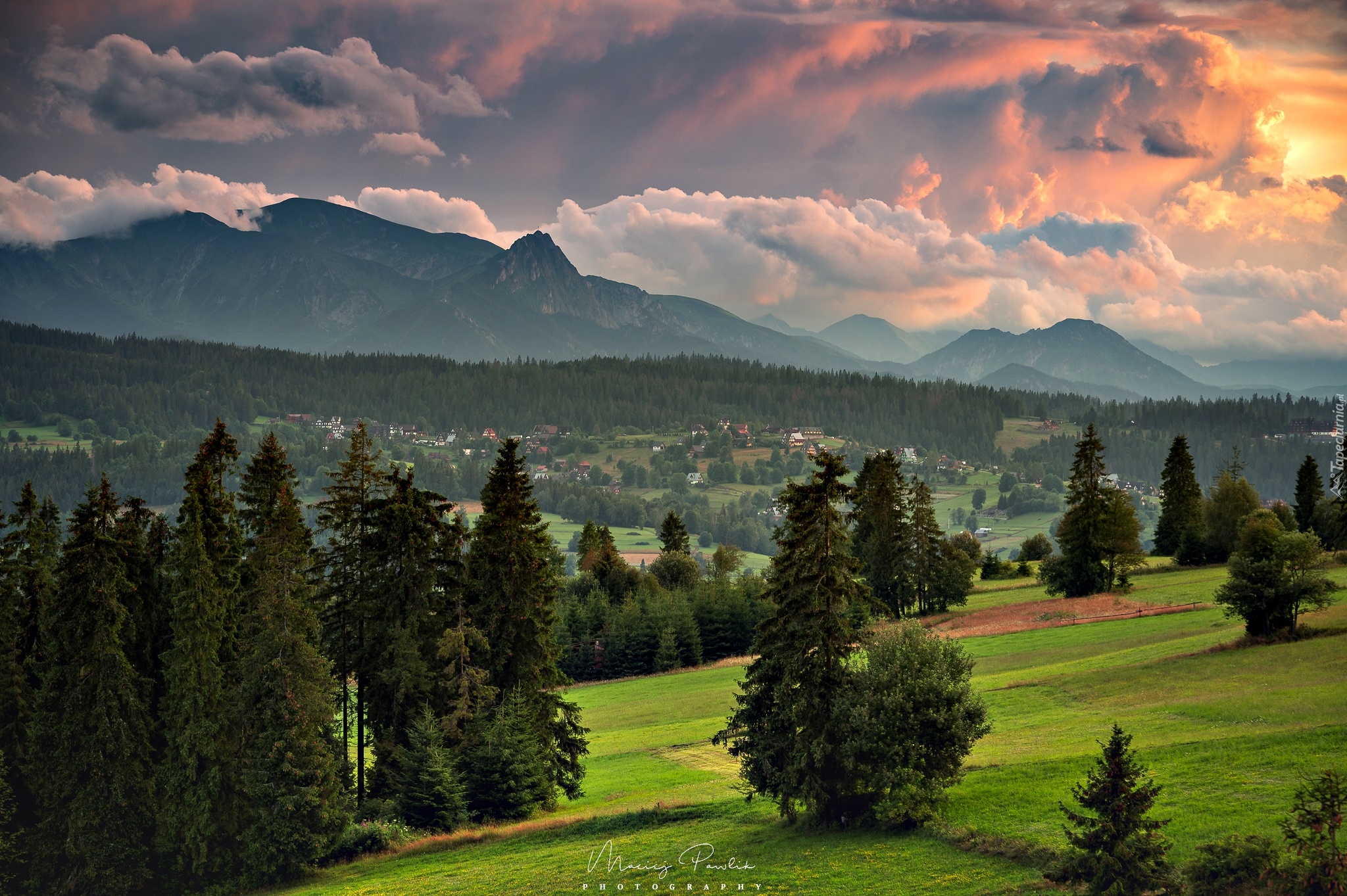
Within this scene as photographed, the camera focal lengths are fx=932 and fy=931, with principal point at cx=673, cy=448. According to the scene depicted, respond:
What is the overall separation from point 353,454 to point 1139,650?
1765 inches

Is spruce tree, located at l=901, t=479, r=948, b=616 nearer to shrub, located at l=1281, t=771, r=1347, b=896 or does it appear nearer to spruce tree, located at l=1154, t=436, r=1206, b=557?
spruce tree, located at l=1154, t=436, r=1206, b=557

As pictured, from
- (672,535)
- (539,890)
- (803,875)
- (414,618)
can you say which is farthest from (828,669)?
(672,535)

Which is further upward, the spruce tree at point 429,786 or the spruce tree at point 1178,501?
the spruce tree at point 1178,501

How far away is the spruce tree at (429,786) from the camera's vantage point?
1698 inches

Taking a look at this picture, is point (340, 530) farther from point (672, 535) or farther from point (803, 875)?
point (672, 535)

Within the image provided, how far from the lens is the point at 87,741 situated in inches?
1582

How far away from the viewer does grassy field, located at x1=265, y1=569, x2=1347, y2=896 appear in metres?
29.3

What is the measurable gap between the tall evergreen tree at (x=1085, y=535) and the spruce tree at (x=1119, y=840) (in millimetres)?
60795

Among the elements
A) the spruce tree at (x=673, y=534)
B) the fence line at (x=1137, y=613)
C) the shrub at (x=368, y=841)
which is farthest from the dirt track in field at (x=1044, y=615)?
the shrub at (x=368, y=841)

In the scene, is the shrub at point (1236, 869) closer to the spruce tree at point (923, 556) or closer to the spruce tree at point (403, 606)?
the spruce tree at point (403, 606)

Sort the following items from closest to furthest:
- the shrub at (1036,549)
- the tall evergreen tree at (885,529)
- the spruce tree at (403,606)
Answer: the spruce tree at (403,606) < the tall evergreen tree at (885,529) < the shrub at (1036,549)

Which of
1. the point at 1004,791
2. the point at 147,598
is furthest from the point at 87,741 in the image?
the point at 1004,791

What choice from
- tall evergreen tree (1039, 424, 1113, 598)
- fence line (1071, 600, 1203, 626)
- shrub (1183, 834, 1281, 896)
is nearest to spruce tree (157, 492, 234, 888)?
shrub (1183, 834, 1281, 896)
